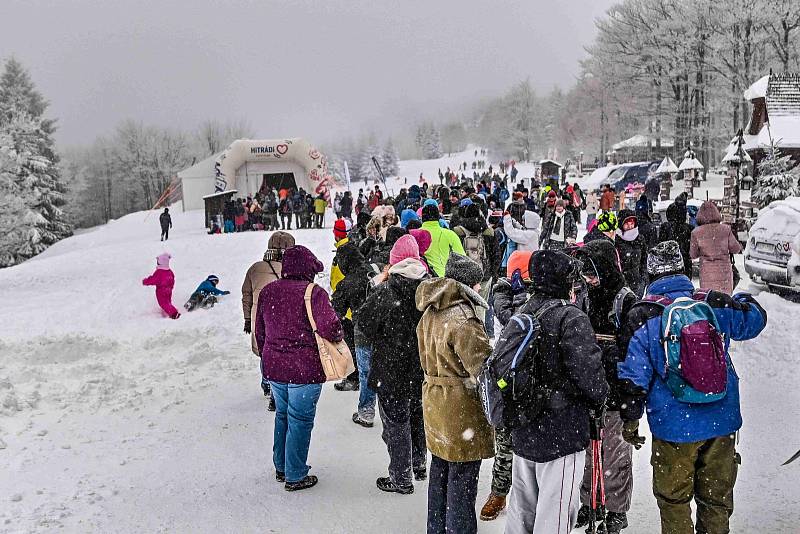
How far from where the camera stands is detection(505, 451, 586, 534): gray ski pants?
3297mm

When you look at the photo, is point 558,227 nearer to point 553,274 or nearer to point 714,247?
point 714,247

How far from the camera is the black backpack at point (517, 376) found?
10.3ft

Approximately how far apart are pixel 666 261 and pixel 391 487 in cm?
272

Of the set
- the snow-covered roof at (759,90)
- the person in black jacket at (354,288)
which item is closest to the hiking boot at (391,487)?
the person in black jacket at (354,288)

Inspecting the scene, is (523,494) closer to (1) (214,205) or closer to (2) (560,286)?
(2) (560,286)

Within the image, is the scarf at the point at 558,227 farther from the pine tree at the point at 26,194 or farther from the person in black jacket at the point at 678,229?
the pine tree at the point at 26,194

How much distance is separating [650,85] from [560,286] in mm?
49781

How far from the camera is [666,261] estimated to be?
3.55 meters

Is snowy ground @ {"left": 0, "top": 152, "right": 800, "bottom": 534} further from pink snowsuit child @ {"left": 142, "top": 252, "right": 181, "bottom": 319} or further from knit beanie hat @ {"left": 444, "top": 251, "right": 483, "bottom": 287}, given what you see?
knit beanie hat @ {"left": 444, "top": 251, "right": 483, "bottom": 287}

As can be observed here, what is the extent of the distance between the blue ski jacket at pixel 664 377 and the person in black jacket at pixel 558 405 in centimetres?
32

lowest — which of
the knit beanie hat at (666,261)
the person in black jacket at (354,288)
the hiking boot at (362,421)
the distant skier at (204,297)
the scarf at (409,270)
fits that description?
the hiking boot at (362,421)

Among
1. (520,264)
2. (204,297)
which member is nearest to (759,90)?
(204,297)

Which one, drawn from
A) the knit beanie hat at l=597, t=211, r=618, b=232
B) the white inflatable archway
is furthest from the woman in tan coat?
the white inflatable archway

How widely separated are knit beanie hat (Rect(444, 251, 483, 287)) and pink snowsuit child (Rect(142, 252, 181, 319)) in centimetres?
869
